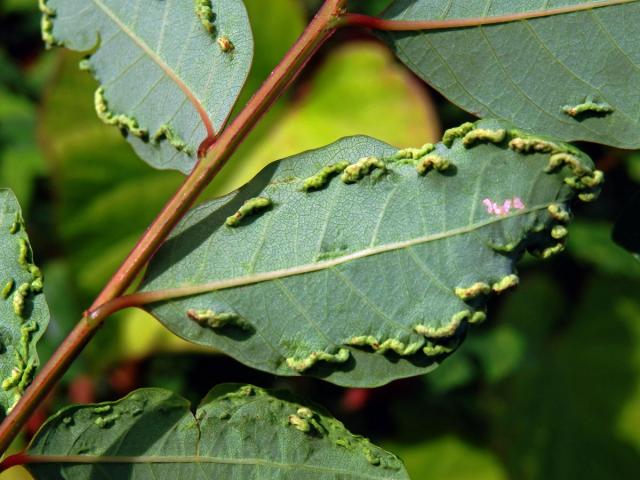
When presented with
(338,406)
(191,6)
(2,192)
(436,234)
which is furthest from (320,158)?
(338,406)

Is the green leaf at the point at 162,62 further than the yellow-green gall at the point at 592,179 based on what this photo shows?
Yes

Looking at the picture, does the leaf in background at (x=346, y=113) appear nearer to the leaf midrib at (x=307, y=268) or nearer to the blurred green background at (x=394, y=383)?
the blurred green background at (x=394, y=383)

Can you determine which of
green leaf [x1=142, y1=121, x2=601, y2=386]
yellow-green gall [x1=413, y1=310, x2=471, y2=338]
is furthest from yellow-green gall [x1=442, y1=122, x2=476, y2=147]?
yellow-green gall [x1=413, y1=310, x2=471, y2=338]

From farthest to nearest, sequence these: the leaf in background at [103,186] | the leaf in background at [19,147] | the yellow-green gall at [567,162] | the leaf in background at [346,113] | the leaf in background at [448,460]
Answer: the leaf in background at [448,460] < the leaf in background at [19,147] < the leaf in background at [346,113] < the leaf in background at [103,186] < the yellow-green gall at [567,162]

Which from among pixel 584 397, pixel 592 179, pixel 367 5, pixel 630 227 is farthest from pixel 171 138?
pixel 584 397

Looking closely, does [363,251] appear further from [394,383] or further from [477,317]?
[394,383]

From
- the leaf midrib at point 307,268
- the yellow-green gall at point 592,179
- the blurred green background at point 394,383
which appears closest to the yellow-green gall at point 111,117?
the leaf midrib at point 307,268
